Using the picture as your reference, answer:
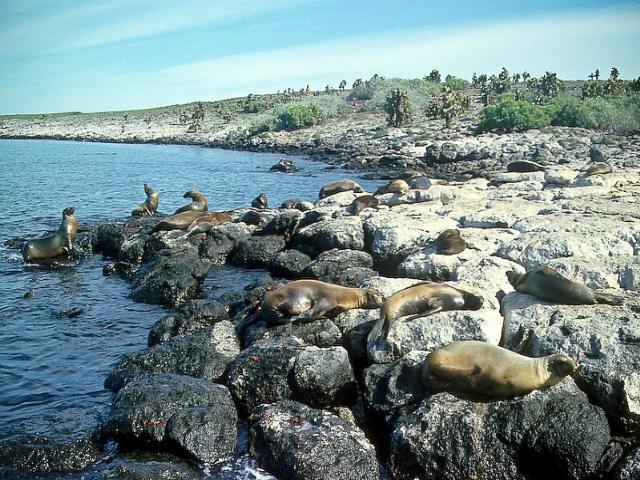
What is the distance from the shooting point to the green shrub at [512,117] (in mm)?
45928

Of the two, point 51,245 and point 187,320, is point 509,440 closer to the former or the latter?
point 187,320

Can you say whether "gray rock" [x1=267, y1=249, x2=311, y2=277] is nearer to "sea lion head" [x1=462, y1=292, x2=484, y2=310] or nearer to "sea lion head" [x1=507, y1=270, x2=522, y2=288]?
"sea lion head" [x1=507, y1=270, x2=522, y2=288]

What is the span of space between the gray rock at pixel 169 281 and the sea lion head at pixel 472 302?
22.4 feet

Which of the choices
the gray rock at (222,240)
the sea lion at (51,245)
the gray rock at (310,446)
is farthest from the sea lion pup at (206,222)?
the gray rock at (310,446)

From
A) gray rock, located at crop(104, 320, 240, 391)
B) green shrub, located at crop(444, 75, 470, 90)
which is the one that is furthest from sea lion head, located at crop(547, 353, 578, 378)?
green shrub, located at crop(444, 75, 470, 90)

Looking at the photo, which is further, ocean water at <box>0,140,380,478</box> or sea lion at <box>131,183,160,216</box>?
sea lion at <box>131,183,160,216</box>

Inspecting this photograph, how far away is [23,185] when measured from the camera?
118ft

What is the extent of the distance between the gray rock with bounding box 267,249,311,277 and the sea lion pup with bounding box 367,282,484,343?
214 inches

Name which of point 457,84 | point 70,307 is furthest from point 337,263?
point 457,84

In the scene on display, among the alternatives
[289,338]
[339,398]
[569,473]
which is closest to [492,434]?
[569,473]

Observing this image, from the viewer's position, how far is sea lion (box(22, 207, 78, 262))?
1656 cm

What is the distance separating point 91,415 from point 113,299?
5.65 metres

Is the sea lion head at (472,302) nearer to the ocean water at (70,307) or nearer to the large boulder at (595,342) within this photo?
the large boulder at (595,342)

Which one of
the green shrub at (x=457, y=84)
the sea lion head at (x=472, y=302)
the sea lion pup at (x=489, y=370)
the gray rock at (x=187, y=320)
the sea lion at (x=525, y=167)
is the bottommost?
the gray rock at (x=187, y=320)
